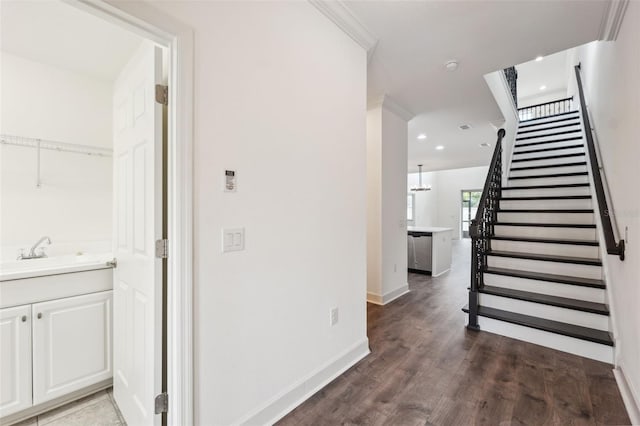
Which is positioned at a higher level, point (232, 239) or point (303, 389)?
point (232, 239)

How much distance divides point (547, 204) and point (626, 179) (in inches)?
90.1

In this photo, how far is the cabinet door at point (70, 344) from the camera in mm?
1691

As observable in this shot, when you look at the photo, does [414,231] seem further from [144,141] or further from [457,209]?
[457,209]

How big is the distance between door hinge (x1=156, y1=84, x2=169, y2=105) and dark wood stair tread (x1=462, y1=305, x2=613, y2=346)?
131 inches

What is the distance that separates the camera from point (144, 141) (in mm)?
1456

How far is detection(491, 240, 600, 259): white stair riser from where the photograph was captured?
3141 millimetres

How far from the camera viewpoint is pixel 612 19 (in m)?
2.15

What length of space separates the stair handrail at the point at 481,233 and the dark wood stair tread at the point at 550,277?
186 millimetres

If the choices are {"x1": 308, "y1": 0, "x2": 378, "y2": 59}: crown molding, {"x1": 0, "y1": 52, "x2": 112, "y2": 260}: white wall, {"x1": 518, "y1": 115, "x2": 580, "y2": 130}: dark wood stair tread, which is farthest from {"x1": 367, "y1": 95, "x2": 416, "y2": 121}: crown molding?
{"x1": 518, "y1": 115, "x2": 580, "y2": 130}: dark wood stair tread

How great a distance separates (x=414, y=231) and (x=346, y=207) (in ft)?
12.1

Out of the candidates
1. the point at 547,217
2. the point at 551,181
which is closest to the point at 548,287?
the point at 547,217

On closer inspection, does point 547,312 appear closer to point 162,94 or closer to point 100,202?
point 162,94

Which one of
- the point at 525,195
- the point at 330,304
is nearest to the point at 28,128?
the point at 330,304

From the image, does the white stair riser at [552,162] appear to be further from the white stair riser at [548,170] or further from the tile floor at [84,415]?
the tile floor at [84,415]
